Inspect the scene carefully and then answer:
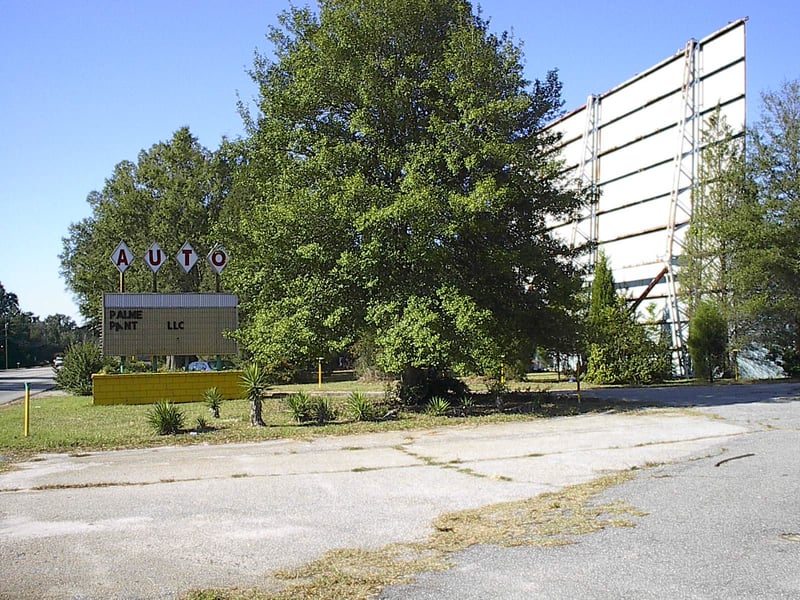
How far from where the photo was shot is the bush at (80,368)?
32.4 meters

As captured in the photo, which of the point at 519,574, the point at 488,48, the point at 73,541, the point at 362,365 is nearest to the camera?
the point at 519,574

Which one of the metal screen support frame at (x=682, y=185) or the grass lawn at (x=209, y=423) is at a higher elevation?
the metal screen support frame at (x=682, y=185)

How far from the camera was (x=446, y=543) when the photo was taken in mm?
6992

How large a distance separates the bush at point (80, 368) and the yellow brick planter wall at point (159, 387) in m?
6.24

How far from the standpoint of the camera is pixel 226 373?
28141 mm

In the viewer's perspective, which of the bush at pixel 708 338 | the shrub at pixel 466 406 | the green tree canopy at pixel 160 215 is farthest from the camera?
the green tree canopy at pixel 160 215

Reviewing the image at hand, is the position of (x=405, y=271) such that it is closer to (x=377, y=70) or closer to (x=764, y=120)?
(x=377, y=70)

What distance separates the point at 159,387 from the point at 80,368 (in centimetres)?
744

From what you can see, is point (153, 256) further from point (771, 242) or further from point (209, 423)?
point (771, 242)

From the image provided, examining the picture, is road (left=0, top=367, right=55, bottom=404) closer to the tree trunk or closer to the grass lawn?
the grass lawn

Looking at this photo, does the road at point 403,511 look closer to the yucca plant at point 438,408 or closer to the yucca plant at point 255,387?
the yucca plant at point 255,387

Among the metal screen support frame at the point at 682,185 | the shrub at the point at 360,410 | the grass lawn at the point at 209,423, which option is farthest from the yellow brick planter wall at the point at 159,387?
the metal screen support frame at the point at 682,185

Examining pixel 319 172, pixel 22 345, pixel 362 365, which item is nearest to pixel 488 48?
pixel 319 172

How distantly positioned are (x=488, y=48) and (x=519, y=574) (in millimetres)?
15564
